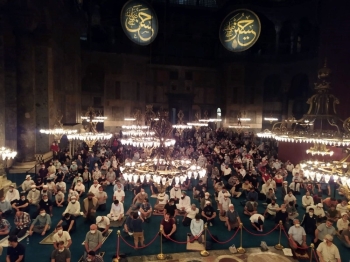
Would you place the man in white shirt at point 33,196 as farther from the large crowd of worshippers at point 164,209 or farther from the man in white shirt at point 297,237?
the man in white shirt at point 297,237

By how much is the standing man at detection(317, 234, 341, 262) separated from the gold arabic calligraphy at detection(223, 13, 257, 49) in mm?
13990

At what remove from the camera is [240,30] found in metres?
17.8

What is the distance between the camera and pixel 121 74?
76.3 ft

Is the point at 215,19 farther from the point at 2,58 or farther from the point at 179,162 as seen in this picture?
the point at 179,162

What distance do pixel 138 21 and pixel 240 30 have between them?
20.9ft

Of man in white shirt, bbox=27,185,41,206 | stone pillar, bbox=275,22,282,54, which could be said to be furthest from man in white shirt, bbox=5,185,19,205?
stone pillar, bbox=275,22,282,54

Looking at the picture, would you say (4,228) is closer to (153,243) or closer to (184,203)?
(153,243)

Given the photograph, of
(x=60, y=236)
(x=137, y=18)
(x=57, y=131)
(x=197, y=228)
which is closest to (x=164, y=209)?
(x=197, y=228)

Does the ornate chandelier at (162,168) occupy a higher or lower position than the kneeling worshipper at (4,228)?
higher

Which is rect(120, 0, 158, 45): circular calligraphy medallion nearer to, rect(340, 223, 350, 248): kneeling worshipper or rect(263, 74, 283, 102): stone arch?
rect(340, 223, 350, 248): kneeling worshipper

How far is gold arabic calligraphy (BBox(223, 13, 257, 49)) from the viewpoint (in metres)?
17.3

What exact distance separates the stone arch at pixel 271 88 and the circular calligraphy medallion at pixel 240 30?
934cm

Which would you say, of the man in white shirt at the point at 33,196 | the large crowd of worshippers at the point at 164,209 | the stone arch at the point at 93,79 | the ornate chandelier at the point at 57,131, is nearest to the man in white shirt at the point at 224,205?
the large crowd of worshippers at the point at 164,209

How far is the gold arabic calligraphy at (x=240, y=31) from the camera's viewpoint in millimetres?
17297
